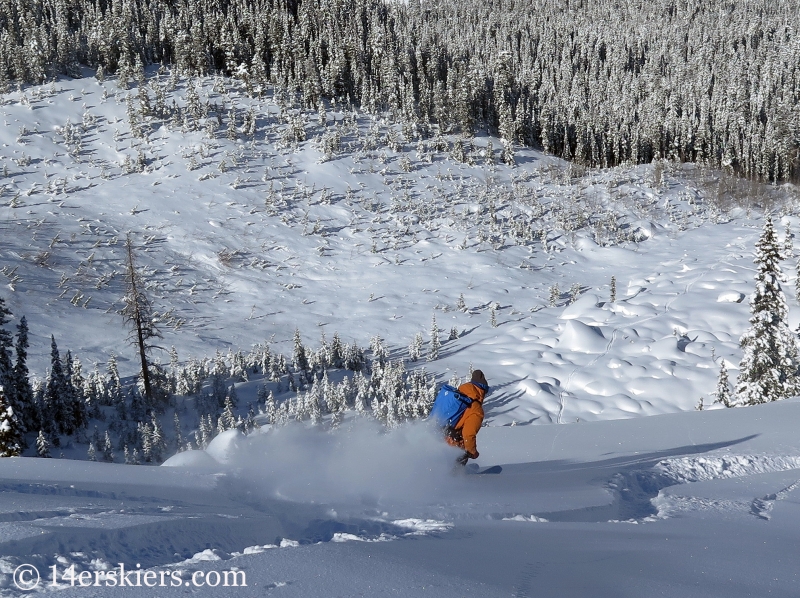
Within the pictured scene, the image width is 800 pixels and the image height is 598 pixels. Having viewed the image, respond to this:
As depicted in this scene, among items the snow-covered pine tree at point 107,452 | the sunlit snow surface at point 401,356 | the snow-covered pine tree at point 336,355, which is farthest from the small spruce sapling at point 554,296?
the snow-covered pine tree at point 107,452

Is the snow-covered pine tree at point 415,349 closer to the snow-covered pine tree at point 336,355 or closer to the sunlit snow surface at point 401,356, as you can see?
the sunlit snow surface at point 401,356

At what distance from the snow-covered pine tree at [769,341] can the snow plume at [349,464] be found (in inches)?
692

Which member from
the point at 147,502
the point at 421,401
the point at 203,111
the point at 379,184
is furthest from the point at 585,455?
the point at 203,111

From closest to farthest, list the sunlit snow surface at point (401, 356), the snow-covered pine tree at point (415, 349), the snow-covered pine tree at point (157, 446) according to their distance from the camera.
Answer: the sunlit snow surface at point (401, 356) → the snow-covered pine tree at point (157, 446) → the snow-covered pine tree at point (415, 349)

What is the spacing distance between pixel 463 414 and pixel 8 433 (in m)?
15.6

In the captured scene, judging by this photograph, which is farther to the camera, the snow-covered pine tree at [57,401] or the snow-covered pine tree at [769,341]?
the snow-covered pine tree at [57,401]

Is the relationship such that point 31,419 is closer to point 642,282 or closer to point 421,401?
point 421,401

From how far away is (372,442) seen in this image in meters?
7.61

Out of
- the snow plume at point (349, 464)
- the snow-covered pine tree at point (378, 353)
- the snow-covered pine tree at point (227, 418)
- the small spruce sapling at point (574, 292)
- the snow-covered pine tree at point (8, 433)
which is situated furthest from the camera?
the small spruce sapling at point (574, 292)

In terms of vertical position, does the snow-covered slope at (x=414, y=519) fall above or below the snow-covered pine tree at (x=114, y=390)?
above

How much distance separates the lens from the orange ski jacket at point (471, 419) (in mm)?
7027

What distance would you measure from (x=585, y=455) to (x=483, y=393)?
121 inches

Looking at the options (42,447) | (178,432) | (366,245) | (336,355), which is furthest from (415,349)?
(42,447)

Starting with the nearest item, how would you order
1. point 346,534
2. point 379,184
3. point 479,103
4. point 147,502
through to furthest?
1. point 346,534
2. point 147,502
3. point 379,184
4. point 479,103
